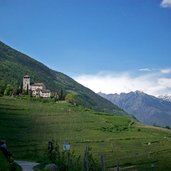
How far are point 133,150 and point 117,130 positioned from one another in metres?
47.2

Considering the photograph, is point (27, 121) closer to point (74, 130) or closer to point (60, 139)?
A: point (74, 130)

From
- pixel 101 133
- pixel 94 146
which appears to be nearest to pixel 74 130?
pixel 101 133

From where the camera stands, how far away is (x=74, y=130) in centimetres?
13812

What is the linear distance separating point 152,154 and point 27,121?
183ft

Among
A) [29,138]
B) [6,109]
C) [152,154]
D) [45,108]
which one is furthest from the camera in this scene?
[45,108]

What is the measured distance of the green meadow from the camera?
96.0m

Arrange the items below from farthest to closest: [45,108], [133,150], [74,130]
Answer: [45,108]
[74,130]
[133,150]

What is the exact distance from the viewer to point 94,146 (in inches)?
4193

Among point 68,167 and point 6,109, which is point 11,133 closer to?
point 6,109

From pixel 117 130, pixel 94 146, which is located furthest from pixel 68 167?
pixel 117 130

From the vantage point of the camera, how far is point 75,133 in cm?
13200

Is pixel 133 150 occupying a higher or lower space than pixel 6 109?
lower

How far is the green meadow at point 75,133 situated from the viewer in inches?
3778

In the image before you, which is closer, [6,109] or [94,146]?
[94,146]
